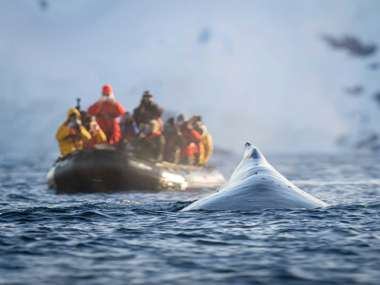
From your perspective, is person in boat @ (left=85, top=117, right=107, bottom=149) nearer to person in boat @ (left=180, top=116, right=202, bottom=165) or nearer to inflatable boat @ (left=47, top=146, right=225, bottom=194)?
inflatable boat @ (left=47, top=146, right=225, bottom=194)

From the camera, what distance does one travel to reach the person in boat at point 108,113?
24.3m

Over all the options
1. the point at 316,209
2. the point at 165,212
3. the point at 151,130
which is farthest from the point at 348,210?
the point at 151,130

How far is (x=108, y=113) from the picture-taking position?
24359mm

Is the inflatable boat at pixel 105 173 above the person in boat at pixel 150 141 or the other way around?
the other way around

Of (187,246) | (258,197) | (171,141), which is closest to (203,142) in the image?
(171,141)

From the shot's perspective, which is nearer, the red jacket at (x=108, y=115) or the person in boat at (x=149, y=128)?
the person in boat at (x=149, y=128)

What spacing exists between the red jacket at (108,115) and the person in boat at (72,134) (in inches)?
37.4

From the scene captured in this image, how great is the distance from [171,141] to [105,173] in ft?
13.4

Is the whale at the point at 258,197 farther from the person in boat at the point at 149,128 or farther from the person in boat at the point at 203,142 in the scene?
the person in boat at the point at 203,142

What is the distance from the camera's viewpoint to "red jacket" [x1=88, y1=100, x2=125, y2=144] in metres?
24.3

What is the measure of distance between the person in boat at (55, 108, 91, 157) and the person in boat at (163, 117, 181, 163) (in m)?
3.02

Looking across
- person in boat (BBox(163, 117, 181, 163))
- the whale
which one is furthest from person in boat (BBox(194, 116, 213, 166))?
the whale

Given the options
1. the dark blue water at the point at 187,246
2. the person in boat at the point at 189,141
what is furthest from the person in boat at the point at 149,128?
the dark blue water at the point at 187,246

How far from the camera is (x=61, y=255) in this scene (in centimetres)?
954
